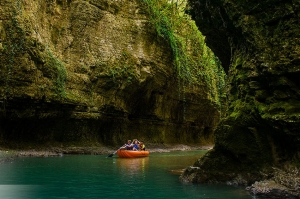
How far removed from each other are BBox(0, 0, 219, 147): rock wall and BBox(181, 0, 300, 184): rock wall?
1277 centimetres

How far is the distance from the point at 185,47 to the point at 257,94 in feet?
81.1

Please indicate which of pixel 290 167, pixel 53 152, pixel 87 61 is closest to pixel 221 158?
pixel 290 167

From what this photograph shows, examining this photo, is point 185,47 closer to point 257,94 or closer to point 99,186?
point 257,94

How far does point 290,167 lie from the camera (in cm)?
926

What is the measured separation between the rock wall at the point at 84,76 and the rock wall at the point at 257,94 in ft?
41.9

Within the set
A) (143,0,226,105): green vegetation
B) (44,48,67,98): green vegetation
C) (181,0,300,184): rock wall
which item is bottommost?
(181,0,300,184): rock wall

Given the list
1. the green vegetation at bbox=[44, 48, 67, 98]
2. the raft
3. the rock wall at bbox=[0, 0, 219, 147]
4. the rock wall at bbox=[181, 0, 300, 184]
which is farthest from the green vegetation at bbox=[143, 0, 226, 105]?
the rock wall at bbox=[181, 0, 300, 184]

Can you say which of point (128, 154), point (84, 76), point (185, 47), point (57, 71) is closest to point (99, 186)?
point (128, 154)

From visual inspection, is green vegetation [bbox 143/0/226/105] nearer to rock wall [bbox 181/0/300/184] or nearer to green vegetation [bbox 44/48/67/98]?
green vegetation [bbox 44/48/67/98]

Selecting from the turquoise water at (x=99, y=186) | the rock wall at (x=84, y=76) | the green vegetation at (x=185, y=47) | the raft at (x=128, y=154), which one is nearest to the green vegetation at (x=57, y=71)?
the rock wall at (x=84, y=76)

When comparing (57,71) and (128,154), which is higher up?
(57,71)

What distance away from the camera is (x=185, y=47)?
34.3 metres

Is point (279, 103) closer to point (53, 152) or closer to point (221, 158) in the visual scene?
point (221, 158)

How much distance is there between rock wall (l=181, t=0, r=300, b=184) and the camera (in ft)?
30.3
